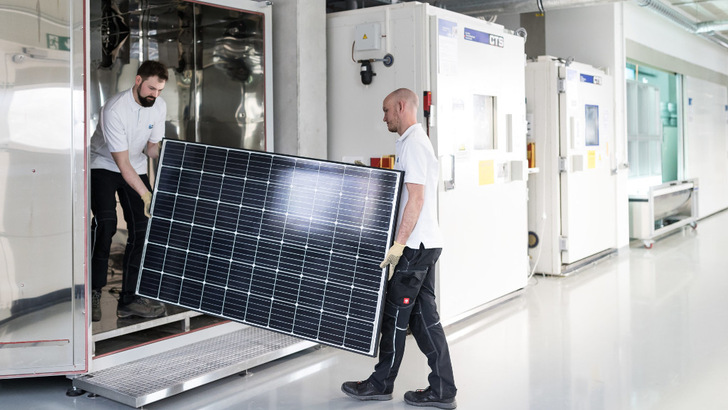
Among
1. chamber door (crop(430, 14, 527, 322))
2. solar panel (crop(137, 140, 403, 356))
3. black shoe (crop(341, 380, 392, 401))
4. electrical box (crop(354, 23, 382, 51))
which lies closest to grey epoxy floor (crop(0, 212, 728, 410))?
black shoe (crop(341, 380, 392, 401))

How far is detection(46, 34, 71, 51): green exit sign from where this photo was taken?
364cm

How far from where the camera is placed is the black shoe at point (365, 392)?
12.3ft

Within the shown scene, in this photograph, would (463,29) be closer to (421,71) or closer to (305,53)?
(421,71)

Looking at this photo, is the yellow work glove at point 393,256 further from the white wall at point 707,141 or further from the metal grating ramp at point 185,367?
the white wall at point 707,141

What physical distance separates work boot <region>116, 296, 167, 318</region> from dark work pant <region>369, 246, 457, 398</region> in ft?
5.72

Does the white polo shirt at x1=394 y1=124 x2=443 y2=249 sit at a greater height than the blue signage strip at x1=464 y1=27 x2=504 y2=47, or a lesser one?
lesser

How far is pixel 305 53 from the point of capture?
4.93 metres

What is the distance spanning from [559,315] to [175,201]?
3386 mm

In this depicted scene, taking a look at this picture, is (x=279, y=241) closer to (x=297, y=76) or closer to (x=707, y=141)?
(x=297, y=76)

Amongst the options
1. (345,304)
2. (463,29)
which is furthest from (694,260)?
(345,304)

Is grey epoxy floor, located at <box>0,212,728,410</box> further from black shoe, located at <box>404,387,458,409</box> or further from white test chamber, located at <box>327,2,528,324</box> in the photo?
white test chamber, located at <box>327,2,528,324</box>

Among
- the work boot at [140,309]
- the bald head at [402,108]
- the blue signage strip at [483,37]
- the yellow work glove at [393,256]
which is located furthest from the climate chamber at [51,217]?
the blue signage strip at [483,37]

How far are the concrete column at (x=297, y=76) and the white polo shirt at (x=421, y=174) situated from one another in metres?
1.48

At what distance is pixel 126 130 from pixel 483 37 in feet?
9.14
